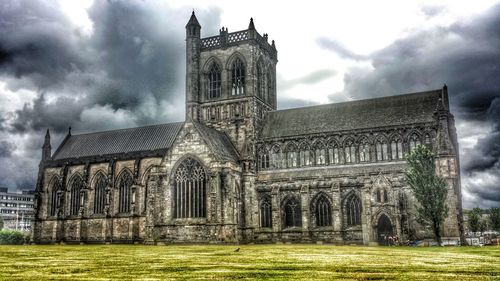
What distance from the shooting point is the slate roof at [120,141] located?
2975 inches

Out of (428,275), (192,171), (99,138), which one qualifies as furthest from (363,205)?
(99,138)

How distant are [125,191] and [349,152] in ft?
107

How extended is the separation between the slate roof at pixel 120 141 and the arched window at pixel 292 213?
20491 mm

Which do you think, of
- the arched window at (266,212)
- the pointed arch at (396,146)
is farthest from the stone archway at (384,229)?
the arched window at (266,212)

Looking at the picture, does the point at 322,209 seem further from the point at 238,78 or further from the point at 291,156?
the point at 238,78

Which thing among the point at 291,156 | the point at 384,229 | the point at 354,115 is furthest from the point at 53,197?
the point at 384,229

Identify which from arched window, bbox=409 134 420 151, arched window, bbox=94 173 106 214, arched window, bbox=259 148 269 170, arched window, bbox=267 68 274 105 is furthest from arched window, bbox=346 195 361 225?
arched window, bbox=94 173 106 214

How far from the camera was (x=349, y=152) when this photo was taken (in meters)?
63.9

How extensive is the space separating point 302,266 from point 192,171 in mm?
39055

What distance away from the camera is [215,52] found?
74.7m

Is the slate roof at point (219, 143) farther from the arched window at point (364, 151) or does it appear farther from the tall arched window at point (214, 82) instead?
the arched window at point (364, 151)

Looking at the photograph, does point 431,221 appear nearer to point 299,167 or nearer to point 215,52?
point 299,167

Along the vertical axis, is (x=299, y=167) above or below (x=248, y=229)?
above

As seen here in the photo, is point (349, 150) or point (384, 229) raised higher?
point (349, 150)
